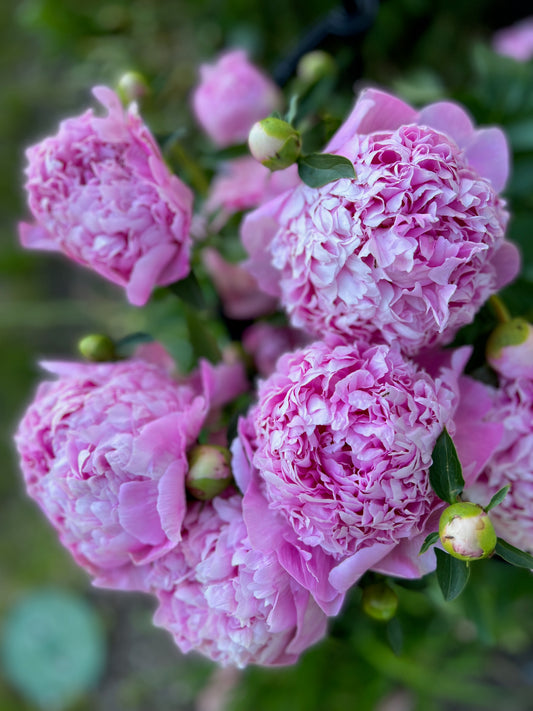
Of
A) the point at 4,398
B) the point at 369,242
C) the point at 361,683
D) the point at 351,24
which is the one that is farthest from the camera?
the point at 4,398

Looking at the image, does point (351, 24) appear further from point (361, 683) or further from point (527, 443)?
point (361, 683)

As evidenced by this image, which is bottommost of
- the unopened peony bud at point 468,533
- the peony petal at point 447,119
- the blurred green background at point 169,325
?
the blurred green background at point 169,325

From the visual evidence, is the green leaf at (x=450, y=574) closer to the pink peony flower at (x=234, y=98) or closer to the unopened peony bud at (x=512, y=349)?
the unopened peony bud at (x=512, y=349)

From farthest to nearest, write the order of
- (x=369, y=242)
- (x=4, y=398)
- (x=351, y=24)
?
(x=4, y=398) → (x=351, y=24) → (x=369, y=242)

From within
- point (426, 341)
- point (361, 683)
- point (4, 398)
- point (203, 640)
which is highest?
point (426, 341)

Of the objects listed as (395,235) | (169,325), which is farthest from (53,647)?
(395,235)

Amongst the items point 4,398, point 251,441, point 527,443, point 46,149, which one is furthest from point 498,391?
point 4,398

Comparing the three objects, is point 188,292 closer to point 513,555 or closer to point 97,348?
point 97,348

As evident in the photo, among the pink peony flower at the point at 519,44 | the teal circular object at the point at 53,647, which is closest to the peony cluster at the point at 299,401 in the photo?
the pink peony flower at the point at 519,44
